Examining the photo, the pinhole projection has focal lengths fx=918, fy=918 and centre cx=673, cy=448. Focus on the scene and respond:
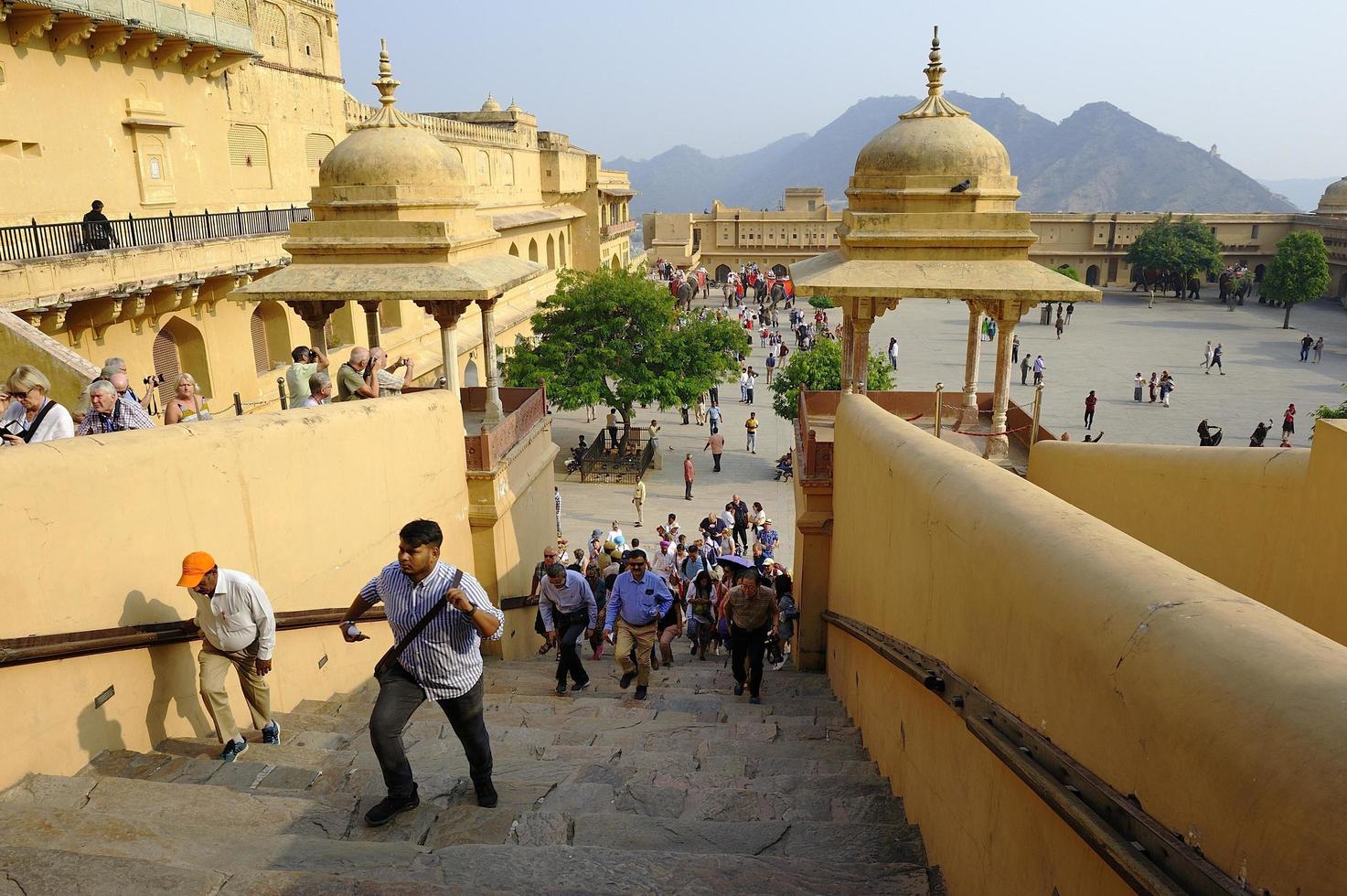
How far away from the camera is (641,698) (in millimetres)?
7684

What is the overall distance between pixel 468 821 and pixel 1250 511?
174 inches

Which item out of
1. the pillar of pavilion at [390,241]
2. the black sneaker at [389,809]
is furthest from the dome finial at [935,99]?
the black sneaker at [389,809]

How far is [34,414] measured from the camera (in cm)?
609

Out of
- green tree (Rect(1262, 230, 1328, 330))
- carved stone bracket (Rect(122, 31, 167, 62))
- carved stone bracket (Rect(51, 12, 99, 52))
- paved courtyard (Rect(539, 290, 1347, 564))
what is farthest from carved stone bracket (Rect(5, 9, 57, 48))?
green tree (Rect(1262, 230, 1328, 330))

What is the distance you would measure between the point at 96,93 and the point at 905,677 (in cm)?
1644

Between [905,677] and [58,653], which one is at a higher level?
[58,653]

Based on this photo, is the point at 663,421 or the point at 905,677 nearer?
the point at 905,677

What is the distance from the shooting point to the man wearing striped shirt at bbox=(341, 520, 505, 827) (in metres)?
4.13

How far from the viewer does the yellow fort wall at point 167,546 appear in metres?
4.35

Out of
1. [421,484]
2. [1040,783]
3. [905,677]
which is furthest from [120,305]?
[1040,783]

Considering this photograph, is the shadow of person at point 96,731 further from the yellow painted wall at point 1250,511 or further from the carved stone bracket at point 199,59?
the carved stone bracket at point 199,59

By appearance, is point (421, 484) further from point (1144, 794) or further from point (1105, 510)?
point (1144, 794)

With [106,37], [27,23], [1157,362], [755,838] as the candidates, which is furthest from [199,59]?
[1157,362]

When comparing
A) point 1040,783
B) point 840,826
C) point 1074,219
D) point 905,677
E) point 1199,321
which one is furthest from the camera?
point 1074,219
